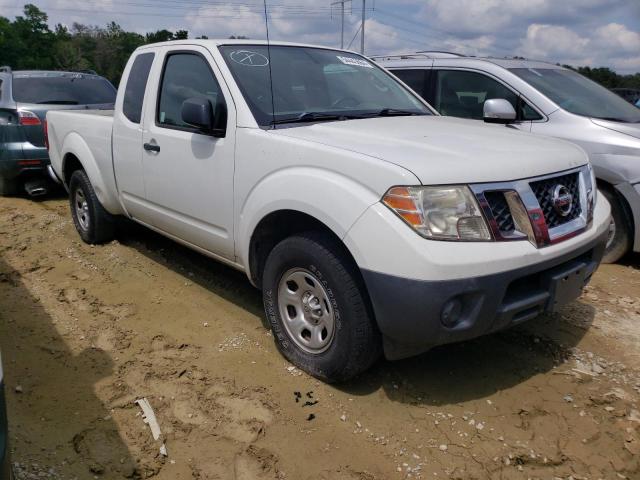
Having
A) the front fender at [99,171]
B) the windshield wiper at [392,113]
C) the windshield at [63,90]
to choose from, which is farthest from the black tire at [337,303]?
the windshield at [63,90]

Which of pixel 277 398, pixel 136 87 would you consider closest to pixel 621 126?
pixel 277 398

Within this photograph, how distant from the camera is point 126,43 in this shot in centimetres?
7325

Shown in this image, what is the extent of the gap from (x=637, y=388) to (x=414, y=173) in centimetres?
191

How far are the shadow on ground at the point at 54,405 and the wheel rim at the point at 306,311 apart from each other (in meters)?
1.08

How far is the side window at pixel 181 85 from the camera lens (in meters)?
3.84

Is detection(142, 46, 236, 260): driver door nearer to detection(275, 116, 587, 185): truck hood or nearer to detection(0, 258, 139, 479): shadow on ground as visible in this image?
detection(275, 116, 587, 185): truck hood

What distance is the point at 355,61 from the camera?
4.41 meters

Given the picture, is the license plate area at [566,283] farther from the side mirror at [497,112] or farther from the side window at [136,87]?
the side window at [136,87]

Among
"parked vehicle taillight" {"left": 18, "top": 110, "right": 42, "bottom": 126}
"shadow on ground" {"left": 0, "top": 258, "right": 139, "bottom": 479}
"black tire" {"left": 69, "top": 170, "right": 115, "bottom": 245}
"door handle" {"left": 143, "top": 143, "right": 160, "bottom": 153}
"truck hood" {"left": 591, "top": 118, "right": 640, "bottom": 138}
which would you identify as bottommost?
"shadow on ground" {"left": 0, "top": 258, "right": 139, "bottom": 479}

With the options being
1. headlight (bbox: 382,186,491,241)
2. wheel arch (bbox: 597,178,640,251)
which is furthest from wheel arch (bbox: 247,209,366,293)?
wheel arch (bbox: 597,178,640,251)

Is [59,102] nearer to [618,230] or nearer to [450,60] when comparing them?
[450,60]

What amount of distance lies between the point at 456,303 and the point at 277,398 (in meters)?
1.14

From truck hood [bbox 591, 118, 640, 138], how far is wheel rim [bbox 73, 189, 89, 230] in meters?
4.85

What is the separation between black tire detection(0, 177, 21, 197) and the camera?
7.60 meters
